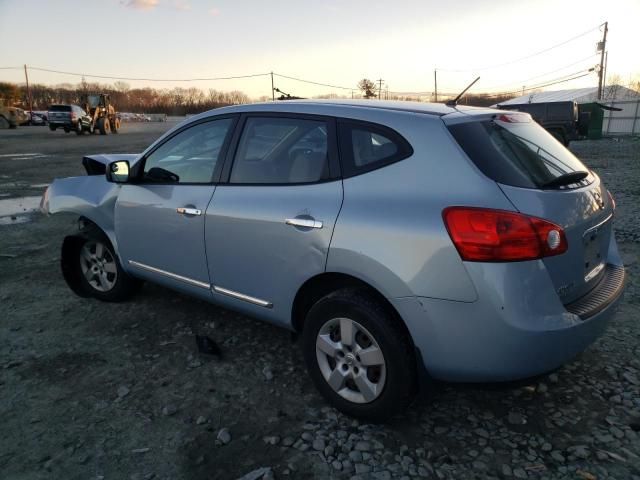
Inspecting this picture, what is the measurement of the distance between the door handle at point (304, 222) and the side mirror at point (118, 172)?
1.75 metres

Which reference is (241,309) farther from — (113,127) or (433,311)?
(113,127)

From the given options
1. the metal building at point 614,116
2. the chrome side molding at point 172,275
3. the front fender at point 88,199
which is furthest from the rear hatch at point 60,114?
the chrome side molding at point 172,275

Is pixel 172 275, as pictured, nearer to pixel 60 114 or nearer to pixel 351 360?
pixel 351 360

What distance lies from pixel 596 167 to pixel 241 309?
13.7m

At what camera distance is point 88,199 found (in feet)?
13.6

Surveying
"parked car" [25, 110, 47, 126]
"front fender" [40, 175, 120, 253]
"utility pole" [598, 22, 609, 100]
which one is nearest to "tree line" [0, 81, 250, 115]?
"parked car" [25, 110, 47, 126]

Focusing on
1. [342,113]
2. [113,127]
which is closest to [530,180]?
[342,113]

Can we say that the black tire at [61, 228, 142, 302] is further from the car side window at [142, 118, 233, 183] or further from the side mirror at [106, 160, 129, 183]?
the car side window at [142, 118, 233, 183]

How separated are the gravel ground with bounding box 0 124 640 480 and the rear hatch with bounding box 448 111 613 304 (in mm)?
635

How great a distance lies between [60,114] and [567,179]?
110ft

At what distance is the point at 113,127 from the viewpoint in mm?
35031

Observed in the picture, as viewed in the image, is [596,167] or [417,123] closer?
[417,123]

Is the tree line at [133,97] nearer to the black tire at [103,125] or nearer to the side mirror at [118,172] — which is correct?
the black tire at [103,125]

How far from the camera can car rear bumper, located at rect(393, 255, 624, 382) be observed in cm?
209
